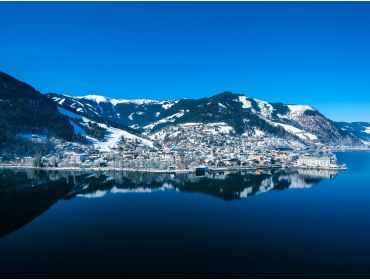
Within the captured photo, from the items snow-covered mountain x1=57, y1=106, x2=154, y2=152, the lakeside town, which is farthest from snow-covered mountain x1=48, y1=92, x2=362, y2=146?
the lakeside town

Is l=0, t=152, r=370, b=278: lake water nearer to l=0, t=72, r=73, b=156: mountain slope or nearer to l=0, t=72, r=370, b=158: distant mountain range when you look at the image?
l=0, t=72, r=73, b=156: mountain slope

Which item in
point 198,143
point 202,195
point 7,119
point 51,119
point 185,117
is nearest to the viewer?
point 202,195

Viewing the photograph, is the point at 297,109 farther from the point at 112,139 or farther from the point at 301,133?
→ the point at 112,139

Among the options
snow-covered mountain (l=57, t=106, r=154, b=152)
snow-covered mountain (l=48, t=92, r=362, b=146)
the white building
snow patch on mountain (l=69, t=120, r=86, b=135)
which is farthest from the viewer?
snow-covered mountain (l=48, t=92, r=362, b=146)

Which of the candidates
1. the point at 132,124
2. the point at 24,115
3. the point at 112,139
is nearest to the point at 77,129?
the point at 112,139
